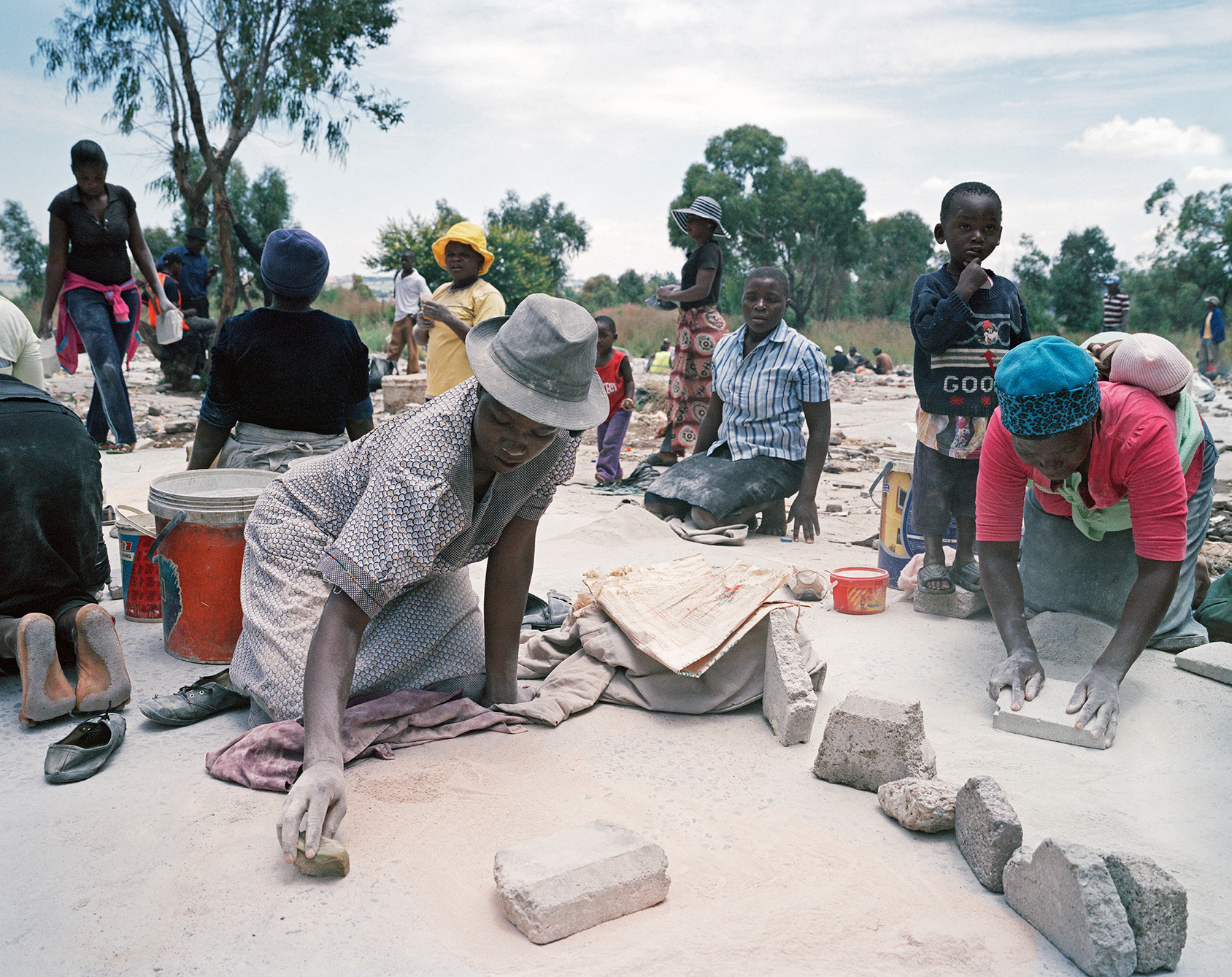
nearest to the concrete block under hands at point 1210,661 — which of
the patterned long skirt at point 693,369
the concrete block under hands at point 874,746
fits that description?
the concrete block under hands at point 874,746

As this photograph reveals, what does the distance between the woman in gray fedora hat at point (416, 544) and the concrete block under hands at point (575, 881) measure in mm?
464

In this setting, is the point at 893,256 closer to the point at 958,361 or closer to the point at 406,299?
the point at 406,299

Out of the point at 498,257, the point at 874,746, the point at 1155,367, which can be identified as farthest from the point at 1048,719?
the point at 498,257

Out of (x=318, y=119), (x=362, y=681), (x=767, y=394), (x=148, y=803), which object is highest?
(x=318, y=119)

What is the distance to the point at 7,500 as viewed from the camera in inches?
120

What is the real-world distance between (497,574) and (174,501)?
131cm

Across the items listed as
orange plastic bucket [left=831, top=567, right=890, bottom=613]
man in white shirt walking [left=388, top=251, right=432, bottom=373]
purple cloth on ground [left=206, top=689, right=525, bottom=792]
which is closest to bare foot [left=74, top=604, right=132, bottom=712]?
purple cloth on ground [left=206, top=689, right=525, bottom=792]

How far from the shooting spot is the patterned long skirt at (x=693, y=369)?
23.3 feet

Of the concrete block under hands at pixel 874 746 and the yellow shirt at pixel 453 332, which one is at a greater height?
the yellow shirt at pixel 453 332

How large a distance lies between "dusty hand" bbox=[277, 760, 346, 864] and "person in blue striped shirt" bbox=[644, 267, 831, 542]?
3751mm

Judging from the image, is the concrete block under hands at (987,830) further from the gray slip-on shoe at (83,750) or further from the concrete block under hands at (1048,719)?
the gray slip-on shoe at (83,750)

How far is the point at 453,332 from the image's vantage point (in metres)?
5.78

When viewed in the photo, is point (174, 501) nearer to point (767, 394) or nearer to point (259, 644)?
point (259, 644)

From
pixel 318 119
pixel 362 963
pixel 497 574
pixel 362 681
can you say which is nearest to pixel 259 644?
pixel 362 681
